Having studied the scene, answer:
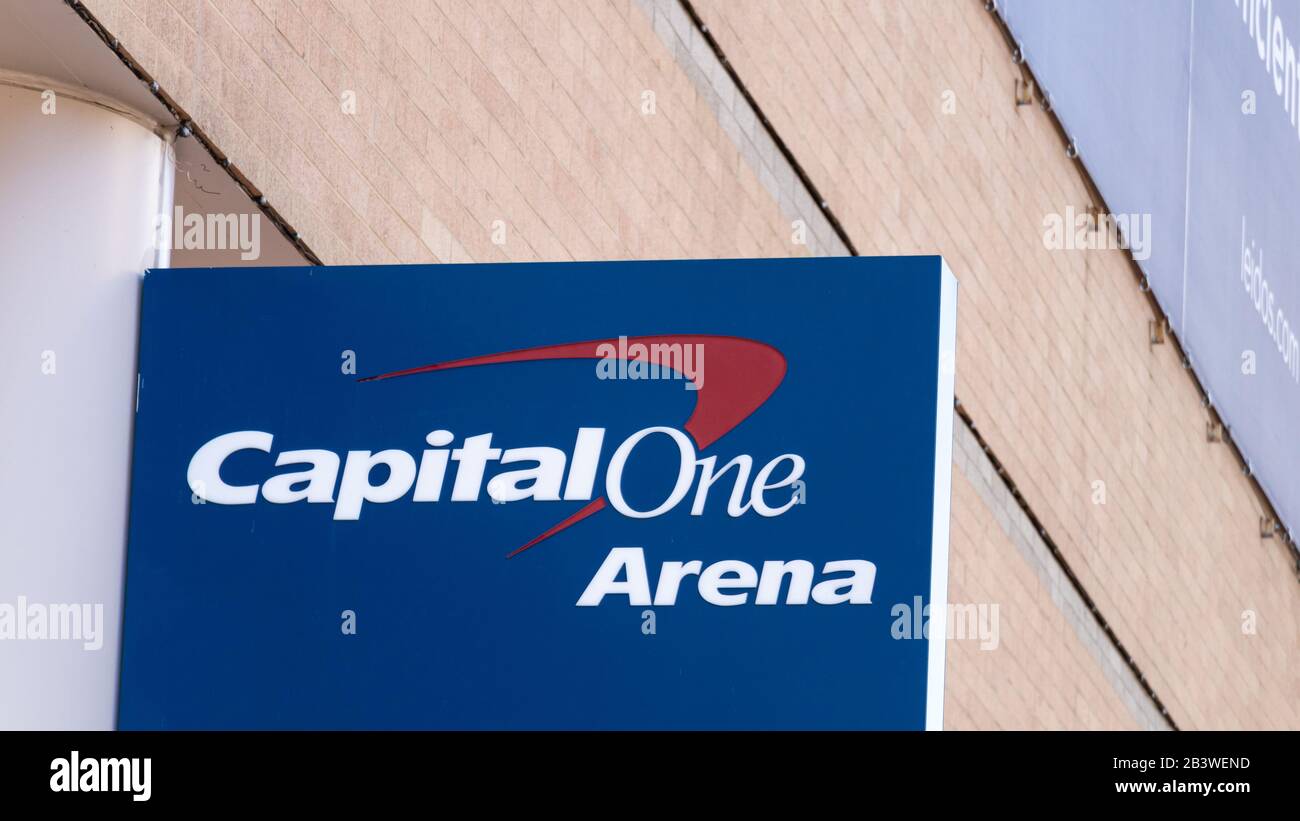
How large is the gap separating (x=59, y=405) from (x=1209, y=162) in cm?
1092

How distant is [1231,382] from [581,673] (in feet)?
37.8

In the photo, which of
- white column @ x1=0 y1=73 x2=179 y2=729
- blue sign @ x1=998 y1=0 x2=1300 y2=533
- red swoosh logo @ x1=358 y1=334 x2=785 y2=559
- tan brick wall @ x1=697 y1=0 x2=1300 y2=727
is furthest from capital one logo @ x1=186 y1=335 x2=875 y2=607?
blue sign @ x1=998 y1=0 x2=1300 y2=533

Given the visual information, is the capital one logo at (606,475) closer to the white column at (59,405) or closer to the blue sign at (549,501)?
the blue sign at (549,501)

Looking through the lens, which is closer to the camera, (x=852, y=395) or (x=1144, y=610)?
(x=852, y=395)

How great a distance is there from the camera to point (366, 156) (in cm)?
626

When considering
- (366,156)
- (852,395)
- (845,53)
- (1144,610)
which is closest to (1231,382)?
(1144,610)

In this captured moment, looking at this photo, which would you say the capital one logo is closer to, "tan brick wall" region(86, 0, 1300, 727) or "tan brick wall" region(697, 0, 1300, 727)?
"tan brick wall" region(86, 0, 1300, 727)

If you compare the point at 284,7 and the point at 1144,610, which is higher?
the point at 284,7

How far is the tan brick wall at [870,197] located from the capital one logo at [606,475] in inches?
46.9
